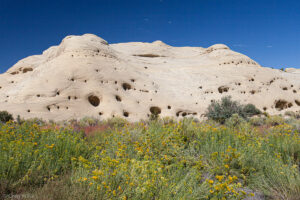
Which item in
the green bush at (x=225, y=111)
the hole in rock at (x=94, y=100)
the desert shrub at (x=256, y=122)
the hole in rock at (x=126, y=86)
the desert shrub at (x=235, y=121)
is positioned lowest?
the desert shrub at (x=256, y=122)

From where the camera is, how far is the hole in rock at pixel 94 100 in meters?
15.8

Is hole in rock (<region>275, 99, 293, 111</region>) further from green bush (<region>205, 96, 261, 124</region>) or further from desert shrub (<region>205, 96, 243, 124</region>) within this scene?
desert shrub (<region>205, 96, 243, 124</region>)

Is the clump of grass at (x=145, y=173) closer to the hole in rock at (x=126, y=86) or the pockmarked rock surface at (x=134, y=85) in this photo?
the pockmarked rock surface at (x=134, y=85)

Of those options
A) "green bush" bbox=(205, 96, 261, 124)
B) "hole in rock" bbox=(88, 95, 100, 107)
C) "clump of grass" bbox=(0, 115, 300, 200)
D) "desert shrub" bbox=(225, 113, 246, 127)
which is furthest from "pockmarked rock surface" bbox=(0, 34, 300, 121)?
"clump of grass" bbox=(0, 115, 300, 200)

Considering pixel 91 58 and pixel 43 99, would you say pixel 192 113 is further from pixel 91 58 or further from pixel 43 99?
pixel 43 99

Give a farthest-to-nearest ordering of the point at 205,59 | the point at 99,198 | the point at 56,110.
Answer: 1. the point at 205,59
2. the point at 56,110
3. the point at 99,198

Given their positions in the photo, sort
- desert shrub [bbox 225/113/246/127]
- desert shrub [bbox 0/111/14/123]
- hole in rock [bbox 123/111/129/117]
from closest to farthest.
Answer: desert shrub [bbox 225/113/246/127] → desert shrub [bbox 0/111/14/123] → hole in rock [bbox 123/111/129/117]

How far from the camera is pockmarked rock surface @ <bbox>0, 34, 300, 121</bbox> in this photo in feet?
47.3

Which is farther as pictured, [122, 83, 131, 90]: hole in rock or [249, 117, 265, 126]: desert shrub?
[122, 83, 131, 90]: hole in rock

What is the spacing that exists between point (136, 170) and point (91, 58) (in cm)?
1649

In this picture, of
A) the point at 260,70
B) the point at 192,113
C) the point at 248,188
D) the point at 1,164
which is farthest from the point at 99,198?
the point at 260,70

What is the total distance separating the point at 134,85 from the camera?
17.8 metres

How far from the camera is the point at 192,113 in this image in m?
17.4

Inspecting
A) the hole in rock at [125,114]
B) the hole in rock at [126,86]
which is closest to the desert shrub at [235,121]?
the hole in rock at [125,114]
